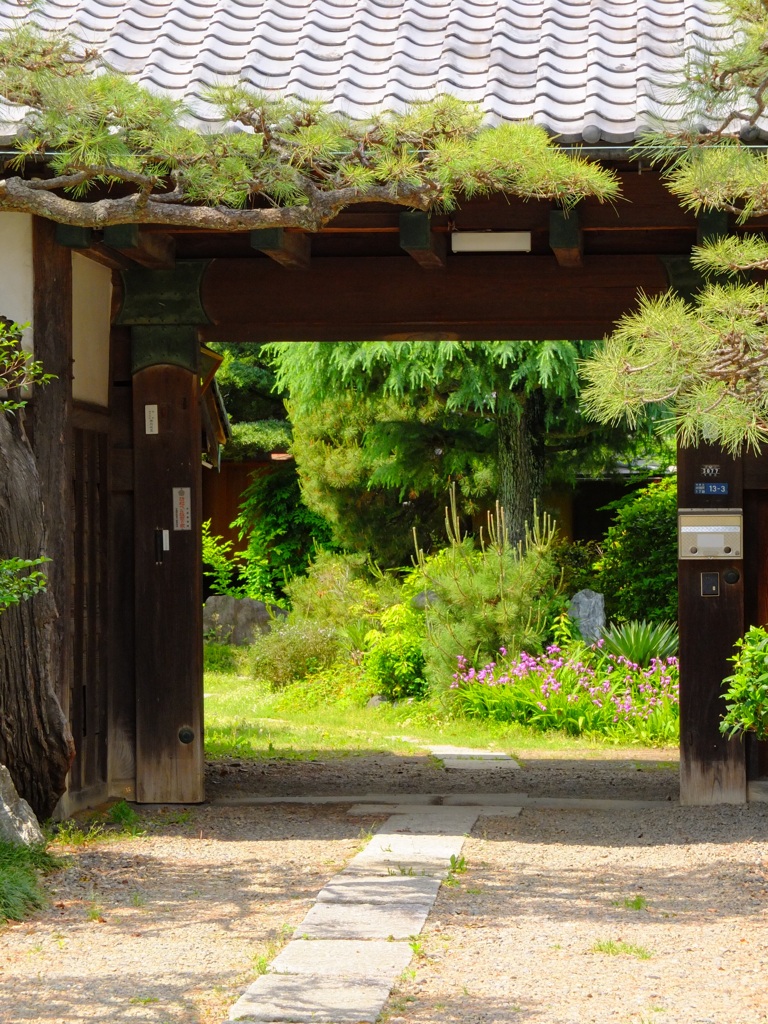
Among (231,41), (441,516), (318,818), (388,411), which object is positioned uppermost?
(231,41)

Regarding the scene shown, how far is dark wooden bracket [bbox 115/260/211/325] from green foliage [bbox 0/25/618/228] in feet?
5.80

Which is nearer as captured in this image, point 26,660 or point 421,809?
point 26,660

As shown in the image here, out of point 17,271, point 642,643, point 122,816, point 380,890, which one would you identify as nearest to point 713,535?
point 380,890

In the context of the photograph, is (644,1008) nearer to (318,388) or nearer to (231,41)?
(231,41)

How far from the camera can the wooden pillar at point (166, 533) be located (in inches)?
267

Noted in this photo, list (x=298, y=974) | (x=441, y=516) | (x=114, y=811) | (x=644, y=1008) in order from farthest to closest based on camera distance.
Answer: (x=441, y=516)
(x=114, y=811)
(x=298, y=974)
(x=644, y=1008)

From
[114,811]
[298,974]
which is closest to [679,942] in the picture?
[298,974]

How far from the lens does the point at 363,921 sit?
14.1 ft

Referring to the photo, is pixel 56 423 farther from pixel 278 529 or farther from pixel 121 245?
pixel 278 529

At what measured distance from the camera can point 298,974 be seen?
3.68 metres

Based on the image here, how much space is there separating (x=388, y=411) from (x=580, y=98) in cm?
763

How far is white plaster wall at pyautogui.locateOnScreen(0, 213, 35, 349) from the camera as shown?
18.7 ft

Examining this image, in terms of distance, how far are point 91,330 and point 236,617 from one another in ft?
29.4

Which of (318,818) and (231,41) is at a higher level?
(231,41)
